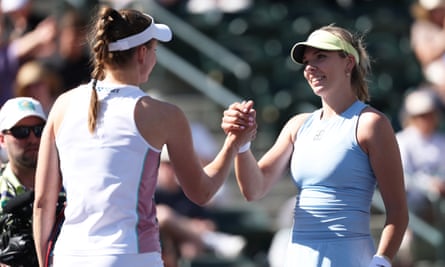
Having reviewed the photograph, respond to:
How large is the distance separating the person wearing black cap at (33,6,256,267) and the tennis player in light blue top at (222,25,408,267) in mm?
538

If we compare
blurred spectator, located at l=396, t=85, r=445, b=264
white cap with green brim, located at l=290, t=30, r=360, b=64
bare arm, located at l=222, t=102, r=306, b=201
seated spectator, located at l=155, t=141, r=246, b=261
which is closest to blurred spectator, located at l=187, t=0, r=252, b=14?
blurred spectator, located at l=396, t=85, r=445, b=264

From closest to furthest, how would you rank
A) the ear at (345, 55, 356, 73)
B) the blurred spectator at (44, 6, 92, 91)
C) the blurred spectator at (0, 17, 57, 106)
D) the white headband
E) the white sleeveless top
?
the white sleeveless top → the white headband → the ear at (345, 55, 356, 73) → the blurred spectator at (0, 17, 57, 106) → the blurred spectator at (44, 6, 92, 91)

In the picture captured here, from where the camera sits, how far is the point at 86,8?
10.1 meters

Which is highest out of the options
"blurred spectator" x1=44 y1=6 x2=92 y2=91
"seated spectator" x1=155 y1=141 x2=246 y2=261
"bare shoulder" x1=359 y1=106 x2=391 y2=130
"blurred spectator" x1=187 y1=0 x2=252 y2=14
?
"bare shoulder" x1=359 y1=106 x2=391 y2=130

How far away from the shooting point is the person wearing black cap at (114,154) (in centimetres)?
411

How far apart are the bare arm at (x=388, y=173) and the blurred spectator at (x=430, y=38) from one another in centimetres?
→ 561

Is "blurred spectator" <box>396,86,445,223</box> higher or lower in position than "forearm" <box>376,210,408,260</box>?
lower

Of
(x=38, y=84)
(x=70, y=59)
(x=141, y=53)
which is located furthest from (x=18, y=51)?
(x=141, y=53)

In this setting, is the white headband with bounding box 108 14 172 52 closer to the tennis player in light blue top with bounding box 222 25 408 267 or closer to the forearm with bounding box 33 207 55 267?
the tennis player in light blue top with bounding box 222 25 408 267

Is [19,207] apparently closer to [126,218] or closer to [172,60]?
[126,218]

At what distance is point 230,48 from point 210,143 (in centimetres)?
186

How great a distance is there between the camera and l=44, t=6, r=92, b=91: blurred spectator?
346 inches

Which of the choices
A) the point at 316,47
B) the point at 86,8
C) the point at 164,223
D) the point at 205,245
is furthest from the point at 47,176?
the point at 86,8

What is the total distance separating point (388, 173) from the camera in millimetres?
4484
